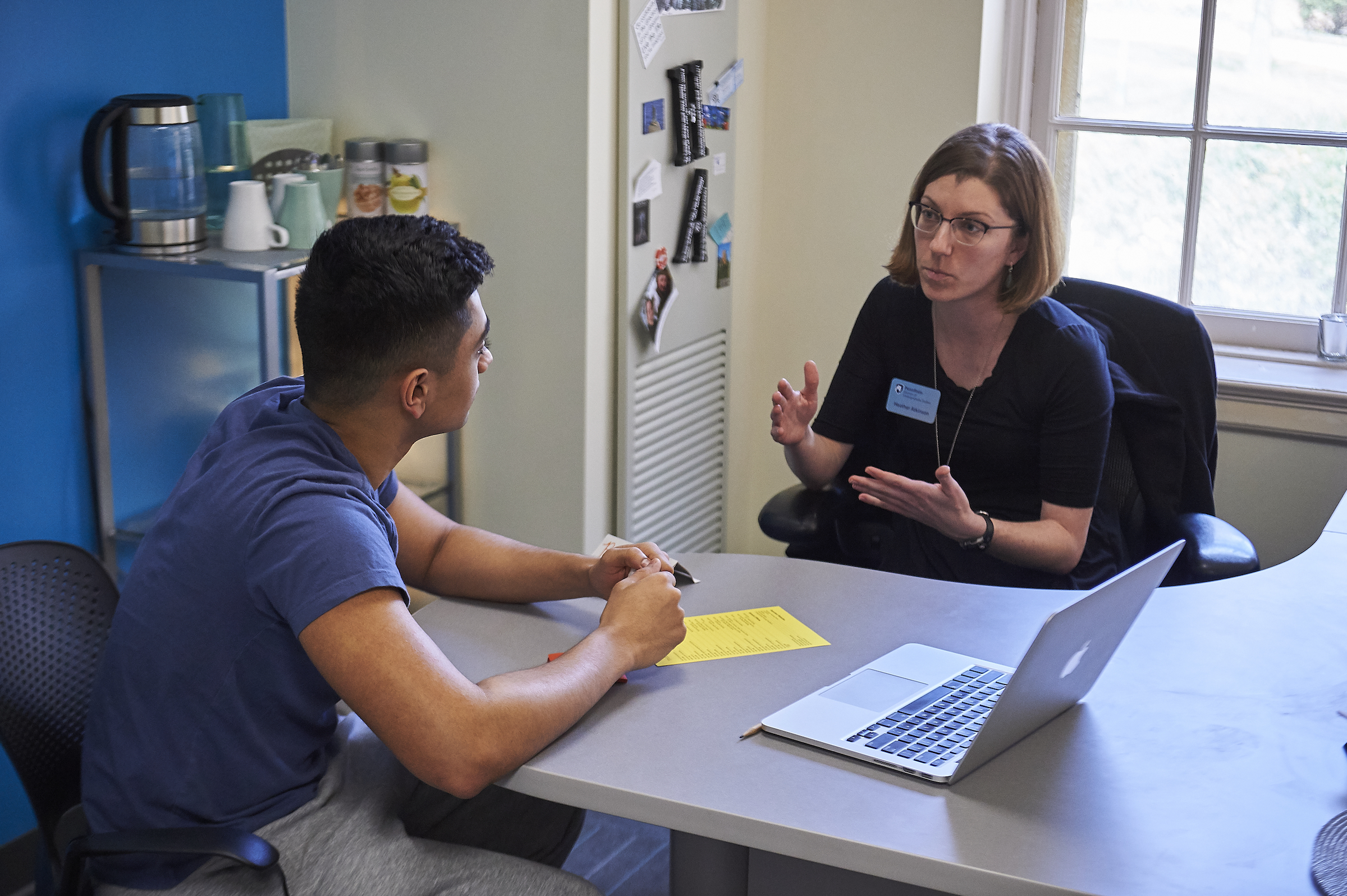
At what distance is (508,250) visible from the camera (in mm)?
2760

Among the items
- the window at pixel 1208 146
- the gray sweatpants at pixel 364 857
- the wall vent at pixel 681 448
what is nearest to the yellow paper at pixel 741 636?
the gray sweatpants at pixel 364 857

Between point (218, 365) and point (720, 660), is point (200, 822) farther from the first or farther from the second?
point (218, 365)

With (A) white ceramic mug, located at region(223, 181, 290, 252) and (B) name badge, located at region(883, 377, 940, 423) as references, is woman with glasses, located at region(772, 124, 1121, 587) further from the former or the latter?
(A) white ceramic mug, located at region(223, 181, 290, 252)

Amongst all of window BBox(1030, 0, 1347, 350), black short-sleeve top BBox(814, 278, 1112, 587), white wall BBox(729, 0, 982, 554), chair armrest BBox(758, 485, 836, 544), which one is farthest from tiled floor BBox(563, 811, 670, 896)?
window BBox(1030, 0, 1347, 350)

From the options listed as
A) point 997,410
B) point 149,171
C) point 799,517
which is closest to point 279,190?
point 149,171

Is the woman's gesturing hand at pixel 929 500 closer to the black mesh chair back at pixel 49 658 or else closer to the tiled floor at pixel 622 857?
the tiled floor at pixel 622 857

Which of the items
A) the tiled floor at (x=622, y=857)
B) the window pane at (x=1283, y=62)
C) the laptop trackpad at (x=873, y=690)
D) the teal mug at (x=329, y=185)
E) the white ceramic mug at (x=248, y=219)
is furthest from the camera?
the window pane at (x=1283, y=62)

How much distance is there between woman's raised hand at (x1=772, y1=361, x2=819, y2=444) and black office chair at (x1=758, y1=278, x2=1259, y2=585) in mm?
163

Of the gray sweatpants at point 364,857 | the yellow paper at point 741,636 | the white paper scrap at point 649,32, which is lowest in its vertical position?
the gray sweatpants at point 364,857

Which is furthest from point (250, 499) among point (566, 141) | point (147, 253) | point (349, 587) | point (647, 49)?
point (647, 49)

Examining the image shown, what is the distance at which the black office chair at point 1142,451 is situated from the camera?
7.34ft

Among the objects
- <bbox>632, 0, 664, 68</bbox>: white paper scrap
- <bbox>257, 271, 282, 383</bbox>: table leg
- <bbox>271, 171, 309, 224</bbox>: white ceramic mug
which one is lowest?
<bbox>257, 271, 282, 383</bbox>: table leg

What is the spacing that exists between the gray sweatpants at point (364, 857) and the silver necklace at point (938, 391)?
112cm

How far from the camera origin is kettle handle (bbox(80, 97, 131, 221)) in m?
2.20
